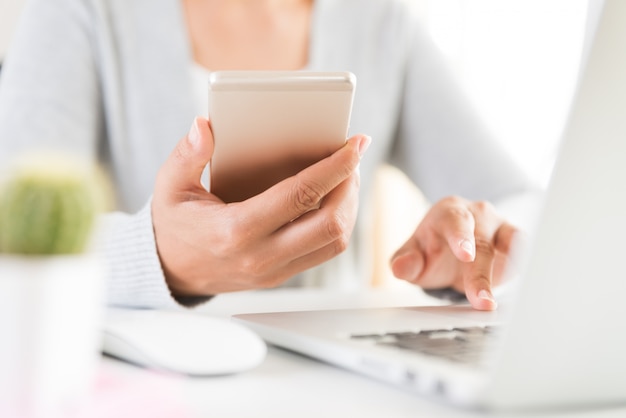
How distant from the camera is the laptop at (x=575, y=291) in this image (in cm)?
29

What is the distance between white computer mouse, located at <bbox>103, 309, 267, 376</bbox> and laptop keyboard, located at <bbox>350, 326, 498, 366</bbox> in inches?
2.8

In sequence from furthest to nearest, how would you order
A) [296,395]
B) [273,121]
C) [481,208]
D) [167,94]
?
[167,94] → [481,208] → [273,121] → [296,395]

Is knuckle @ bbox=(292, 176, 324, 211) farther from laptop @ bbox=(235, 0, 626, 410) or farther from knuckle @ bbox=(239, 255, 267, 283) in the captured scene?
laptop @ bbox=(235, 0, 626, 410)

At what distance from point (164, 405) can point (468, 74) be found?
1.79m

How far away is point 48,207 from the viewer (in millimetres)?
261

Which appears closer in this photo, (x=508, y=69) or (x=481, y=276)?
(x=481, y=276)

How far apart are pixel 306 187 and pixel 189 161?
0.10 m

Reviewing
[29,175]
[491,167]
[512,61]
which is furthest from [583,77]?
[512,61]

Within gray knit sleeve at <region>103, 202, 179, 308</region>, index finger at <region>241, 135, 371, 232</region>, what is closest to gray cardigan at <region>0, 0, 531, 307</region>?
gray knit sleeve at <region>103, 202, 179, 308</region>

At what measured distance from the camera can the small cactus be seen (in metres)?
0.26

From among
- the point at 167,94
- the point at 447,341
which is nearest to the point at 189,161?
the point at 447,341

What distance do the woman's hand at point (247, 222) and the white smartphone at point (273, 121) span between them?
Result: 0.06ft

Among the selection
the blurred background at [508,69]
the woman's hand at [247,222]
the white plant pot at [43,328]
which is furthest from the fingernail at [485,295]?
the blurred background at [508,69]

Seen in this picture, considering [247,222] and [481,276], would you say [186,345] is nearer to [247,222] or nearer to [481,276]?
[247,222]
